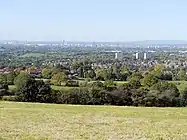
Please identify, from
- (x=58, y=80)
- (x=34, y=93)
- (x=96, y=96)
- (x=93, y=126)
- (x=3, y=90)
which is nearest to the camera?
(x=93, y=126)

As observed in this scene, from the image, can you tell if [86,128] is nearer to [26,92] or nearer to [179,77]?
[26,92]

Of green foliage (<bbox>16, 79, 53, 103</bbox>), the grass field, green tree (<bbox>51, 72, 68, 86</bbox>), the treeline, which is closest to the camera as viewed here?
the grass field

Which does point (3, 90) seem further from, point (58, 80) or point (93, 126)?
point (93, 126)

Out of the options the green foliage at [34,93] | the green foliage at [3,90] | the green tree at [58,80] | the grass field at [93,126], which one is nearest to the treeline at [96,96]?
the green foliage at [34,93]

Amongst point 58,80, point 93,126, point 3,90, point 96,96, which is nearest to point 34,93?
point 3,90

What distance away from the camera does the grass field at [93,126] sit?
50.3 feet

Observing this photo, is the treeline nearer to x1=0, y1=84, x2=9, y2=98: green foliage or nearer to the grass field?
x1=0, y1=84, x2=9, y2=98: green foliage

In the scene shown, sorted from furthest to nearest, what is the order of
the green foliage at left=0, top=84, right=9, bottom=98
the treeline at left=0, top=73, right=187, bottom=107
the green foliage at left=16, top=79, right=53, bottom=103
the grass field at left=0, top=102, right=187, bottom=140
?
the green foliage at left=0, top=84, right=9, bottom=98 → the green foliage at left=16, top=79, right=53, bottom=103 → the treeline at left=0, top=73, right=187, bottom=107 → the grass field at left=0, top=102, right=187, bottom=140

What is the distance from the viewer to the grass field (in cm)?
1534

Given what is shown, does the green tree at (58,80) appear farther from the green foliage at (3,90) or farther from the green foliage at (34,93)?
the green foliage at (34,93)

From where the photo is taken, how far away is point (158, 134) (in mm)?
16125

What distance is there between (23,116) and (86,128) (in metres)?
5.15

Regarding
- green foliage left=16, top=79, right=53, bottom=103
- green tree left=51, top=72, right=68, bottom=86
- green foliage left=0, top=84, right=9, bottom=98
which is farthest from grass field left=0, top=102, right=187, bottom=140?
green tree left=51, top=72, right=68, bottom=86

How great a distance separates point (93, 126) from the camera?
18.3 m
